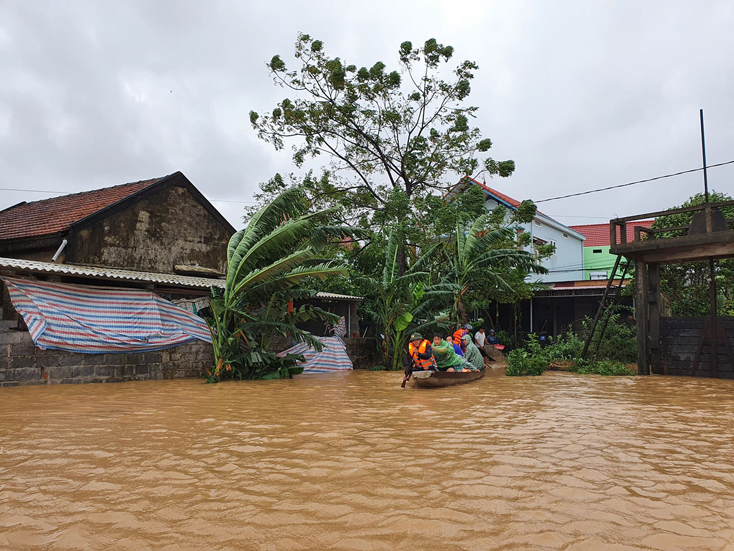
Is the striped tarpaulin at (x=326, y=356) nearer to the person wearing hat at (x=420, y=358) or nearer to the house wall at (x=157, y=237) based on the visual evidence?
the house wall at (x=157, y=237)

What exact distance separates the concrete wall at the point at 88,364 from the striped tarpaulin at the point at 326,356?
112 inches

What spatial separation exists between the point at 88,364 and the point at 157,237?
6.06 m

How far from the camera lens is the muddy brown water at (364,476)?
3502 mm

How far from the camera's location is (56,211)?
17625 millimetres

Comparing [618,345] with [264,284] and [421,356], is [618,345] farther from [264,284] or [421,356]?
[264,284]

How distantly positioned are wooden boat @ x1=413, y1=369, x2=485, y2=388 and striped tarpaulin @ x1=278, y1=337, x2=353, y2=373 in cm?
509

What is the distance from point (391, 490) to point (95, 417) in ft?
16.5

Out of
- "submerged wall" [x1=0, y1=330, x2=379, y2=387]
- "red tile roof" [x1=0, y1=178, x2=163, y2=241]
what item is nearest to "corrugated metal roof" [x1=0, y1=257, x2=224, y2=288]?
"submerged wall" [x1=0, y1=330, x2=379, y2=387]

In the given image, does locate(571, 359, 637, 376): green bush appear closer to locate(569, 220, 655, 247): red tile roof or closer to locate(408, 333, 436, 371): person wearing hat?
locate(408, 333, 436, 371): person wearing hat

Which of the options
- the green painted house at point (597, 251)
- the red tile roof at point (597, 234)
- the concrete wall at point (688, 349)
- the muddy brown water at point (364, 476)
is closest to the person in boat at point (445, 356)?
the muddy brown water at point (364, 476)

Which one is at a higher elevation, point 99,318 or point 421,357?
point 99,318

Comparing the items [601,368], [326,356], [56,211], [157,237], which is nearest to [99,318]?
[157,237]

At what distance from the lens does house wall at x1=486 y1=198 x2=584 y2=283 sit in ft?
99.0

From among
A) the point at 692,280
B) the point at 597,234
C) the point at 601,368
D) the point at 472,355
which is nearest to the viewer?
the point at 472,355
